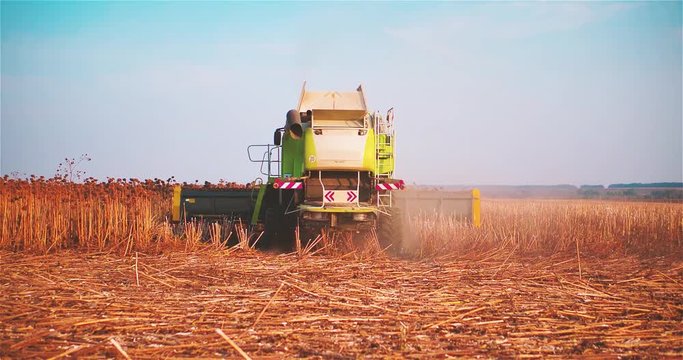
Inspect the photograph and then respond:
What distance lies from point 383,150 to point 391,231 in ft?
6.60

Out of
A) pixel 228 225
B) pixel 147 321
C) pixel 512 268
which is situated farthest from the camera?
pixel 228 225

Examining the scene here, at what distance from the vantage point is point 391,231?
41.9ft

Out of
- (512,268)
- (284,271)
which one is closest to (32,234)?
(284,271)

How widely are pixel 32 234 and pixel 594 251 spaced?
10276 millimetres

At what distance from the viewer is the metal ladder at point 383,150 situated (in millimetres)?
12967

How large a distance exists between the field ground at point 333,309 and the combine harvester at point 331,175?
234 centimetres

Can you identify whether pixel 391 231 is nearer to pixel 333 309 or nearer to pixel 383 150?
pixel 383 150

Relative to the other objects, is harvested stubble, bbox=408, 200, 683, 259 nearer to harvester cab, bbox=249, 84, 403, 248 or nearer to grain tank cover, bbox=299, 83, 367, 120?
harvester cab, bbox=249, 84, 403, 248

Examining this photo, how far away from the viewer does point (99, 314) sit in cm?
600

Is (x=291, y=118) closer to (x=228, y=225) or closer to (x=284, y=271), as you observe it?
(x=228, y=225)

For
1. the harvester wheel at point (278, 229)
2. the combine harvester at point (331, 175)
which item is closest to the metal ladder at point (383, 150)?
the combine harvester at point (331, 175)

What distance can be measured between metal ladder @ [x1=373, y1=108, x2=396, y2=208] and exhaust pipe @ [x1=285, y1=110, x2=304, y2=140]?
5.11 feet

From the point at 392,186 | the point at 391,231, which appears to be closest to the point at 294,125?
the point at 392,186

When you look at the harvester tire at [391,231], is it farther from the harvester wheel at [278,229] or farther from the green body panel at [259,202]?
the green body panel at [259,202]
